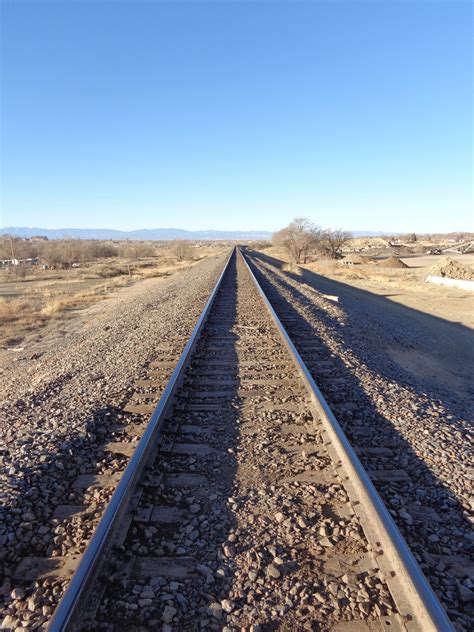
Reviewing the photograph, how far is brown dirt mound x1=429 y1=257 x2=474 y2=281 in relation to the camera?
3154 cm

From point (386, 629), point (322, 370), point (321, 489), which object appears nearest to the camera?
point (386, 629)

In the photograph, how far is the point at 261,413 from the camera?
520 cm

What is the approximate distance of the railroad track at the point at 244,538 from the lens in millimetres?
2428

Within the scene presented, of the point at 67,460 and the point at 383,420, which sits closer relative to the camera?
the point at 67,460

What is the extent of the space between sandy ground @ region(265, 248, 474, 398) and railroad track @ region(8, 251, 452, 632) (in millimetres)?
5205

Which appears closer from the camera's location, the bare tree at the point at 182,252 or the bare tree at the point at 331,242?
the bare tree at the point at 331,242

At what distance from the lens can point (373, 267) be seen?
48.9 m

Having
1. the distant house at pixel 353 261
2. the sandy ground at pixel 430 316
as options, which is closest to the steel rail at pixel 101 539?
the sandy ground at pixel 430 316

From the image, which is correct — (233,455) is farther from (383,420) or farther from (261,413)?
(383,420)

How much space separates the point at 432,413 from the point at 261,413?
84.7 inches

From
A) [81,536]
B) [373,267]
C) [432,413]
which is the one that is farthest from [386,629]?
[373,267]

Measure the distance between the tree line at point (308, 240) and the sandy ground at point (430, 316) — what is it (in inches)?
648

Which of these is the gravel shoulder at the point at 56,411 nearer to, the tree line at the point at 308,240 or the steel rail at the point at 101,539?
the steel rail at the point at 101,539

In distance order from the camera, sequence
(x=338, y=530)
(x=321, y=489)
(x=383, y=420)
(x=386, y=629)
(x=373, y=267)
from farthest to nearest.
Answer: (x=373, y=267) → (x=383, y=420) → (x=321, y=489) → (x=338, y=530) → (x=386, y=629)
